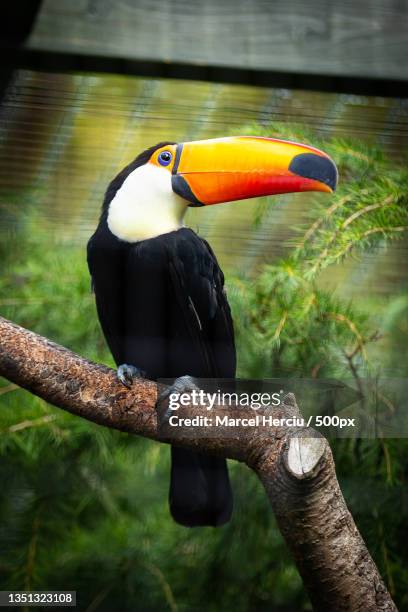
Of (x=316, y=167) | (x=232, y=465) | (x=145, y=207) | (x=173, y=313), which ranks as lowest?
(x=232, y=465)

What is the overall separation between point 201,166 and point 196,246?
16 centimetres

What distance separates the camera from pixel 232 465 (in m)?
1.46

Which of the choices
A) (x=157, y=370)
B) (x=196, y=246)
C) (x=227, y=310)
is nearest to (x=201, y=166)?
(x=196, y=246)

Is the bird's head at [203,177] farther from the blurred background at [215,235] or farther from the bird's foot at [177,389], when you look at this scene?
the bird's foot at [177,389]

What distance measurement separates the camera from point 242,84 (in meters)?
1.38

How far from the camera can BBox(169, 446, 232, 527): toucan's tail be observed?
137 centimetres

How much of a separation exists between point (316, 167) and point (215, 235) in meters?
0.22

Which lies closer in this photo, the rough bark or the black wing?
the rough bark

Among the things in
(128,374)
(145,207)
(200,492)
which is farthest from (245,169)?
(200,492)

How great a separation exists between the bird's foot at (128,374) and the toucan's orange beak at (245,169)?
1.16 ft

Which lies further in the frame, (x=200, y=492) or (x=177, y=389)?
(x=200, y=492)

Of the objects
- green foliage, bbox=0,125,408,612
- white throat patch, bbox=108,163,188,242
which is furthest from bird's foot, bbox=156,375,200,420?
white throat patch, bbox=108,163,188,242

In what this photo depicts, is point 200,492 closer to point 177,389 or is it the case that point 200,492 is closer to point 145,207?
point 177,389

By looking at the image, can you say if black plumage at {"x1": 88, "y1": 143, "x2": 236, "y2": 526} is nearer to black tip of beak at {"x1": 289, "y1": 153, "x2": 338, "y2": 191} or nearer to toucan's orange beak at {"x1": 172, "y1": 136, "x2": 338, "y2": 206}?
toucan's orange beak at {"x1": 172, "y1": 136, "x2": 338, "y2": 206}
